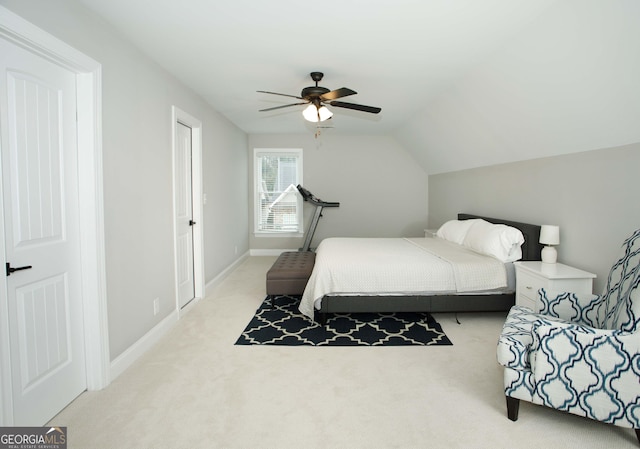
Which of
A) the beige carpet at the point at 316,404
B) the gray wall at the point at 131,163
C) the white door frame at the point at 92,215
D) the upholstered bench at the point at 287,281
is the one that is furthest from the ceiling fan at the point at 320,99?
the beige carpet at the point at 316,404

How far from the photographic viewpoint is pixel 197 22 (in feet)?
8.04

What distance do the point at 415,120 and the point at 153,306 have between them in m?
4.44

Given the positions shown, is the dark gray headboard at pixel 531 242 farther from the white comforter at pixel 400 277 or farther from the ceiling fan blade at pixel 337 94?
the ceiling fan blade at pixel 337 94

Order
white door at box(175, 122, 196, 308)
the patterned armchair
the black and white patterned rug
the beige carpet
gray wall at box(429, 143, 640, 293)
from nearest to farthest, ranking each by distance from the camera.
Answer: the patterned armchair, the beige carpet, gray wall at box(429, 143, 640, 293), the black and white patterned rug, white door at box(175, 122, 196, 308)

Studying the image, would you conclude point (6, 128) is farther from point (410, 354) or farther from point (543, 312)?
point (543, 312)

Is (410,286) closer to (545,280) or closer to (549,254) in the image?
(545,280)

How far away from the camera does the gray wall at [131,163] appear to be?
88.3 inches

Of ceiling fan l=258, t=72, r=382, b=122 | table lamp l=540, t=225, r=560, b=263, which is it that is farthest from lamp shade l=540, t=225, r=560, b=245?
ceiling fan l=258, t=72, r=382, b=122

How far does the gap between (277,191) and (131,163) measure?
4429 mm

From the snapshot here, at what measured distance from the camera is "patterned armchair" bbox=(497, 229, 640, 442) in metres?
1.76

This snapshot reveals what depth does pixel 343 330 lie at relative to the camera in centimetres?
336

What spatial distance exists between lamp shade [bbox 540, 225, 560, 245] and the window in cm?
463

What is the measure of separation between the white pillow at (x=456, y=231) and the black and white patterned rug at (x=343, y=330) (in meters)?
1.30

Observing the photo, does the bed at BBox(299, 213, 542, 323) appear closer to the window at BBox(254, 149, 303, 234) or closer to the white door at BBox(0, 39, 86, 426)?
the white door at BBox(0, 39, 86, 426)
